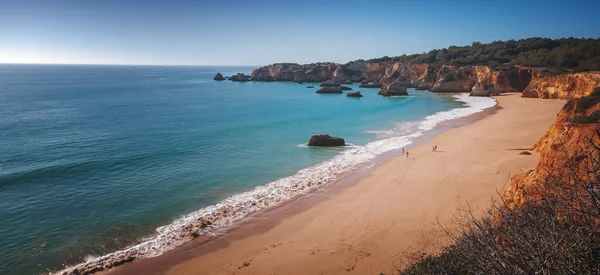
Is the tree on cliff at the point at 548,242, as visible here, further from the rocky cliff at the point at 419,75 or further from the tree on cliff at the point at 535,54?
the rocky cliff at the point at 419,75

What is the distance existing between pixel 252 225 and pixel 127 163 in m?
13.4

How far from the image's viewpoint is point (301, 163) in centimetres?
2391

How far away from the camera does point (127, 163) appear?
23188mm

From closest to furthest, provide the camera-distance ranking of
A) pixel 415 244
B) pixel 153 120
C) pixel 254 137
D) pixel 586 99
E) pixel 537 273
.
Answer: pixel 537 273 < pixel 415 244 < pixel 586 99 < pixel 254 137 < pixel 153 120

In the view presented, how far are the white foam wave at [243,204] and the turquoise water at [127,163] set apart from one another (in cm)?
71

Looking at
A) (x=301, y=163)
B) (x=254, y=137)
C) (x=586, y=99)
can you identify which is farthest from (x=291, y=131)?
(x=586, y=99)

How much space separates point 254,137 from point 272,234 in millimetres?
19533

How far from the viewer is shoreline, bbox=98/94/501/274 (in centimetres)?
1162

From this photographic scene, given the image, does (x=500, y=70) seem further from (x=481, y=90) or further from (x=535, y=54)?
(x=535, y=54)

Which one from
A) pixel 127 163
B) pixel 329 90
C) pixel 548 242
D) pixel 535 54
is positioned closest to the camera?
pixel 548 242

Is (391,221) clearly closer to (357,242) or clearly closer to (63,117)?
(357,242)

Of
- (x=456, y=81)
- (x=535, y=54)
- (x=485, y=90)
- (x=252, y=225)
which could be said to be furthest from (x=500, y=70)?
(x=252, y=225)

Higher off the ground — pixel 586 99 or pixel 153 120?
pixel 586 99

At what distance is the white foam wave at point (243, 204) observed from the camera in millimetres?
12523
